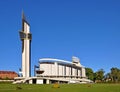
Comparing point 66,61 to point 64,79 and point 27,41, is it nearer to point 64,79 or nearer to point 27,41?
point 64,79

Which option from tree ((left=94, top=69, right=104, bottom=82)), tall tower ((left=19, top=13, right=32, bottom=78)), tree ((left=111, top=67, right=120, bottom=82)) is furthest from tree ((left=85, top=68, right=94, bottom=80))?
tall tower ((left=19, top=13, right=32, bottom=78))

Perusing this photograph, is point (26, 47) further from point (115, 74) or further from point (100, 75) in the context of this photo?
point (115, 74)

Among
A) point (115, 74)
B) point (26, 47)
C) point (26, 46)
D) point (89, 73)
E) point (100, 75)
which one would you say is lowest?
point (100, 75)

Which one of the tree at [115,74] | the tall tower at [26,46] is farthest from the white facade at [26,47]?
the tree at [115,74]

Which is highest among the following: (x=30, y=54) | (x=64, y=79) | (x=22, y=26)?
(x=22, y=26)

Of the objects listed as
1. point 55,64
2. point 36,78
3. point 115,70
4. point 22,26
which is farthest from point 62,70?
point 115,70

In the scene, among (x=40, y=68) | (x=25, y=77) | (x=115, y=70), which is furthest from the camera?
(x=115, y=70)

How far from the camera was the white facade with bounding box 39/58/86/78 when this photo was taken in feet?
454

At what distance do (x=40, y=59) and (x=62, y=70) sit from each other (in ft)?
35.0

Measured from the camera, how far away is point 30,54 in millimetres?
134750

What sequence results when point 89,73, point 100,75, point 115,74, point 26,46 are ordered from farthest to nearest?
1. point 89,73
2. point 115,74
3. point 100,75
4. point 26,46

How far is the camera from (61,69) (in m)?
141

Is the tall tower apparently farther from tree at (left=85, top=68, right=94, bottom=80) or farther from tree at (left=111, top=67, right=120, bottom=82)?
tree at (left=111, top=67, right=120, bottom=82)

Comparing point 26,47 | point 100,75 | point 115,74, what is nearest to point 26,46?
point 26,47
